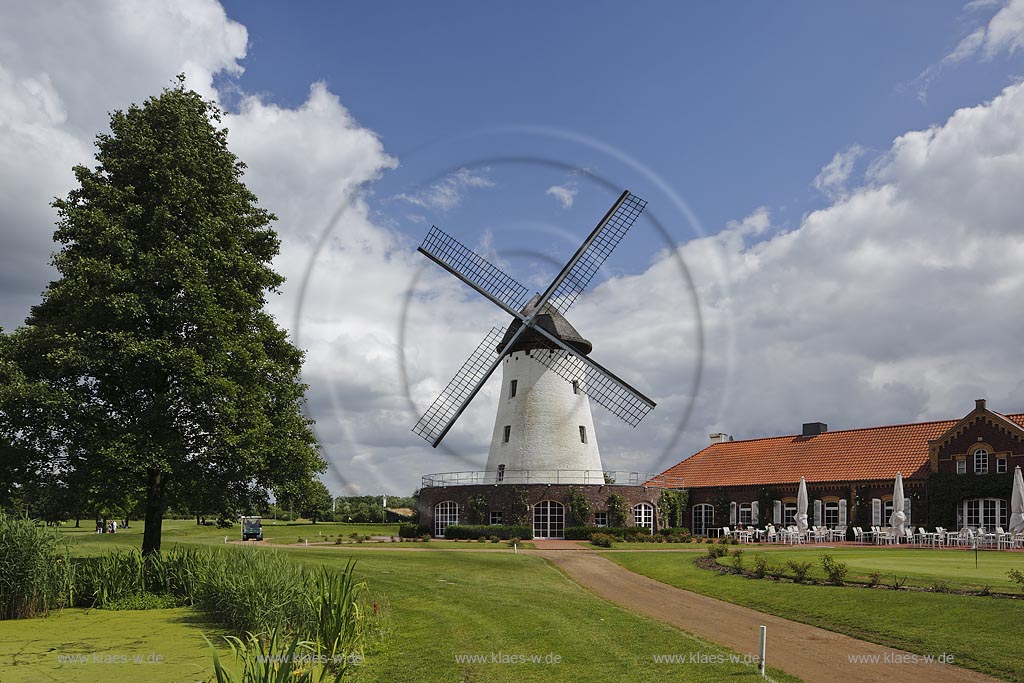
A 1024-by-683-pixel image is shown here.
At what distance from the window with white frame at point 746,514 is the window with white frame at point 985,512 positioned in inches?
431

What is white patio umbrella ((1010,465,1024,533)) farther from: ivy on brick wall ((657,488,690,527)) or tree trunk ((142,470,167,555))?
tree trunk ((142,470,167,555))

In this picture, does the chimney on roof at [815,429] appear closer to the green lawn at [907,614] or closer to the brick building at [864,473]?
the brick building at [864,473]

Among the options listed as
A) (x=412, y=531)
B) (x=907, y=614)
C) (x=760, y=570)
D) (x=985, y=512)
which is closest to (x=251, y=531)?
(x=412, y=531)

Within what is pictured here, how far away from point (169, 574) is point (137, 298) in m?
6.07

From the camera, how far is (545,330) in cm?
3722

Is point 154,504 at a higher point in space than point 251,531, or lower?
higher

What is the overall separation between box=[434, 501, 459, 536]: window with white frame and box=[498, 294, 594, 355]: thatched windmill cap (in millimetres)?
8544

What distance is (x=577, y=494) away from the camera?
123 ft

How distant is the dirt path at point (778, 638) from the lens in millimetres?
11023

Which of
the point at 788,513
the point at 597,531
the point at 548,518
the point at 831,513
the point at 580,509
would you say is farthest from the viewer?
the point at 788,513

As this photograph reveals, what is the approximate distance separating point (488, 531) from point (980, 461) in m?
22.1

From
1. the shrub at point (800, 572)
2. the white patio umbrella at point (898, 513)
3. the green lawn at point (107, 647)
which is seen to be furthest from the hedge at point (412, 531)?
the green lawn at point (107, 647)

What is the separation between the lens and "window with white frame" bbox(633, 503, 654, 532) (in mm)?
39938

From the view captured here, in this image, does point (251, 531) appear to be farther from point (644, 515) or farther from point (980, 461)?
point (980, 461)
